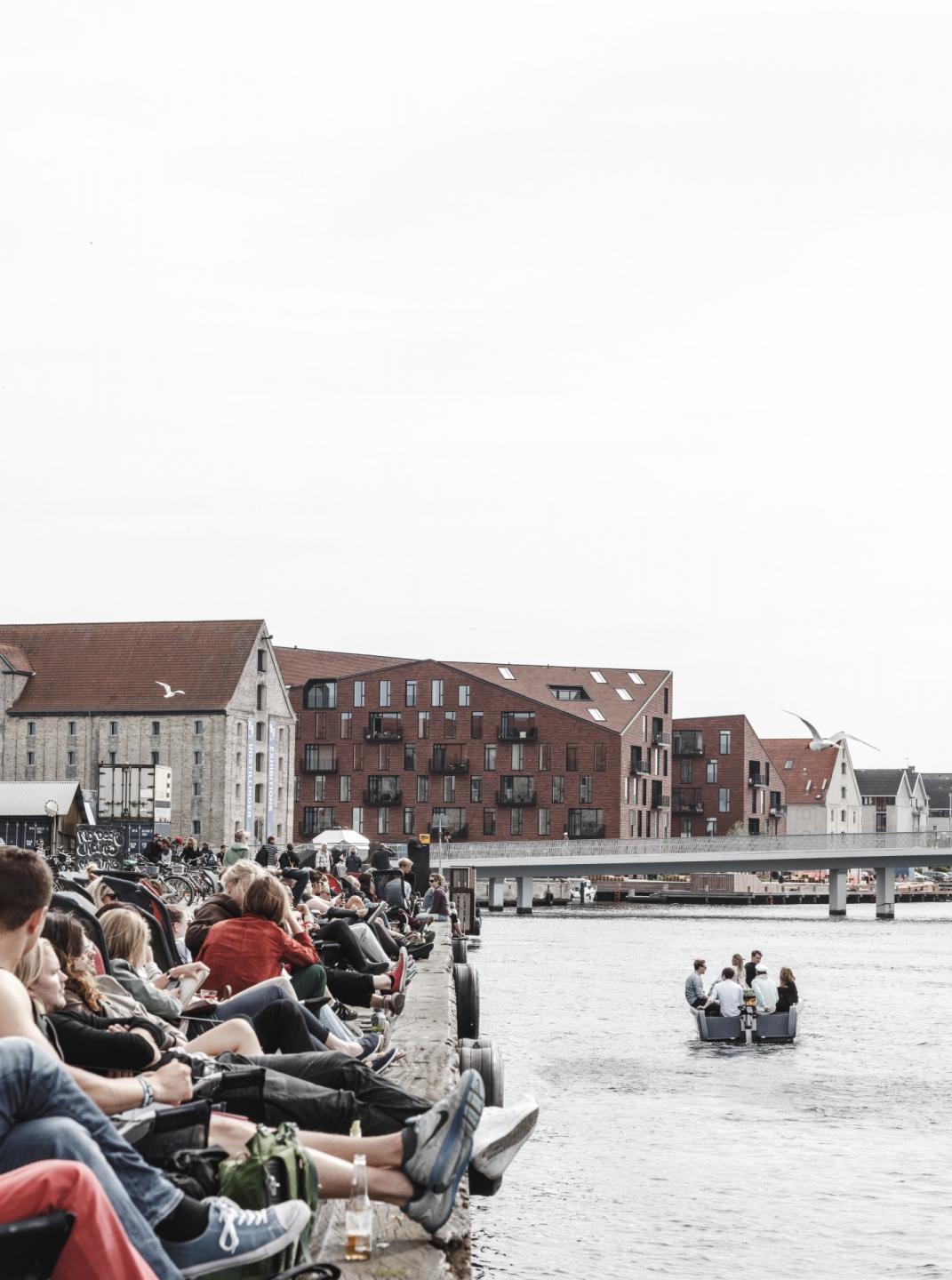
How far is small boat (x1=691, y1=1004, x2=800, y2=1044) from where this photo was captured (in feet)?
116

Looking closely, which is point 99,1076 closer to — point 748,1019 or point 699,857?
point 748,1019

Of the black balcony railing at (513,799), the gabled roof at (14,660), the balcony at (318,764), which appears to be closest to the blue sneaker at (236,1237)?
the gabled roof at (14,660)

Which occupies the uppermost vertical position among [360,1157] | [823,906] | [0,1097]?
[0,1097]

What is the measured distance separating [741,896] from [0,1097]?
12069 cm

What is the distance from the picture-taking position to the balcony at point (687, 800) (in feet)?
398

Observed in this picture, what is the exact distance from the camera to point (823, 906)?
397 ft

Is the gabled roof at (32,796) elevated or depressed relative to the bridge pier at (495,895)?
elevated

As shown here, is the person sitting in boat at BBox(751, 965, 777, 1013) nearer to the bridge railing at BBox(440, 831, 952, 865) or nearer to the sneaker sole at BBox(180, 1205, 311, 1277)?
the sneaker sole at BBox(180, 1205, 311, 1277)

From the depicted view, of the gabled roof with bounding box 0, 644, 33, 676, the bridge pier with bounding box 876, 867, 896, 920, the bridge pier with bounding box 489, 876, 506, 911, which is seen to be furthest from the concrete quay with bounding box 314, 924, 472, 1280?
the bridge pier with bounding box 876, 867, 896, 920

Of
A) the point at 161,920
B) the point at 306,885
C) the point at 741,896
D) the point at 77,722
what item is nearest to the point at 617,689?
the point at 741,896

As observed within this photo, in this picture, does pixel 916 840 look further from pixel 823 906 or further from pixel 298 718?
pixel 298 718

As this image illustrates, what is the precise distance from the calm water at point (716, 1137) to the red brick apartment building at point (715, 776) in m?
66.5

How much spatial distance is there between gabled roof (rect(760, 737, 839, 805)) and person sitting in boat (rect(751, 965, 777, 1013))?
10898cm

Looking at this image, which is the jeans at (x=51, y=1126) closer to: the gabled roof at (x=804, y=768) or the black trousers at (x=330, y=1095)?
the black trousers at (x=330, y=1095)
